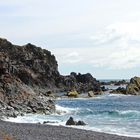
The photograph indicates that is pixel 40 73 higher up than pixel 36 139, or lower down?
higher up

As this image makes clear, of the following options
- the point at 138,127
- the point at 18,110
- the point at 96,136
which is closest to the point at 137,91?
the point at 18,110

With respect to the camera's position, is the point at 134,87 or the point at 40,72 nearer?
the point at 134,87

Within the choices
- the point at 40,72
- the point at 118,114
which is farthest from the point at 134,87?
the point at 118,114

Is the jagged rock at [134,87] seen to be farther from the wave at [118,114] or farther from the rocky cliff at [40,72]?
the wave at [118,114]

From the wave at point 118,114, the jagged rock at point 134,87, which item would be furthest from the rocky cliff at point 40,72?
the wave at point 118,114

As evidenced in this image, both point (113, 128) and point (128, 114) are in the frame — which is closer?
point (113, 128)

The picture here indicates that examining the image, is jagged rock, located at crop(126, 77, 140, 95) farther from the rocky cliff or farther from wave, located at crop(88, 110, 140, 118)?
wave, located at crop(88, 110, 140, 118)

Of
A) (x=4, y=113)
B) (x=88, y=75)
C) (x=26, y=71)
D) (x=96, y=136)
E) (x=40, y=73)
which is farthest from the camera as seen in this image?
Result: (x=88, y=75)

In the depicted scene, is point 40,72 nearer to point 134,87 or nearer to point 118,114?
point 134,87

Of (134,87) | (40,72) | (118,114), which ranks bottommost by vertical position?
(118,114)

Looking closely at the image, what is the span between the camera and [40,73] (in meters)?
136

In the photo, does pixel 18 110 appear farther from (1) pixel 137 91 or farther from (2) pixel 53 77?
(2) pixel 53 77

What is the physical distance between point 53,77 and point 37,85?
1122 centimetres

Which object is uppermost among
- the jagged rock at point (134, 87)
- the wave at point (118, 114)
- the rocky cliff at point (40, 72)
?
the rocky cliff at point (40, 72)
